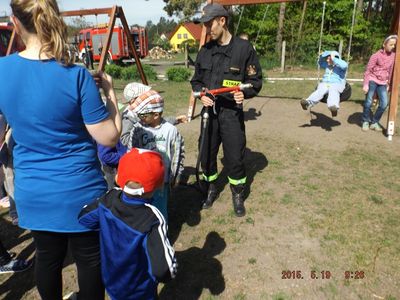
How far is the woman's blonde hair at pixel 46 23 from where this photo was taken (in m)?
1.32

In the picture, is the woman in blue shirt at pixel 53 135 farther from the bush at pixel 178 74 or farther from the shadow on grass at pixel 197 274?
the bush at pixel 178 74

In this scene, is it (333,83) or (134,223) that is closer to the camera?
(134,223)

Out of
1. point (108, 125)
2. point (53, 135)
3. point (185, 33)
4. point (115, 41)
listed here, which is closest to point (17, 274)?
point (53, 135)

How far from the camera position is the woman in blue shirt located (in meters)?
1.38

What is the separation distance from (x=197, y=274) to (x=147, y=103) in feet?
4.52

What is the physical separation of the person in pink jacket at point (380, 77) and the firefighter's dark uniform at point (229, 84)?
3662 mm

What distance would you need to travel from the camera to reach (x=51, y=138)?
1480 mm

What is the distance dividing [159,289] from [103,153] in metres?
1.09

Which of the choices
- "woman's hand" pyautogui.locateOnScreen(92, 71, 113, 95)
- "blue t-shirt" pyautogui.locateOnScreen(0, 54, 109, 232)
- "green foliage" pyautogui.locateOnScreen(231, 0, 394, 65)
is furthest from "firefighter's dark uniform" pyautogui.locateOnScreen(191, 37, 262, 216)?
"green foliage" pyautogui.locateOnScreen(231, 0, 394, 65)

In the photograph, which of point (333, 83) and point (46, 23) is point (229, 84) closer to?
point (46, 23)

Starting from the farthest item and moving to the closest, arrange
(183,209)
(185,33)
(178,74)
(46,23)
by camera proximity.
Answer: (185,33) → (178,74) → (183,209) → (46,23)

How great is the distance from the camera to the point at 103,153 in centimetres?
245

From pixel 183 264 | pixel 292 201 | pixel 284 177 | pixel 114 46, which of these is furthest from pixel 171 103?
pixel 114 46

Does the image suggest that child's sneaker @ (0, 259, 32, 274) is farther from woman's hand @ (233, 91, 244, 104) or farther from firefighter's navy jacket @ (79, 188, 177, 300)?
woman's hand @ (233, 91, 244, 104)
